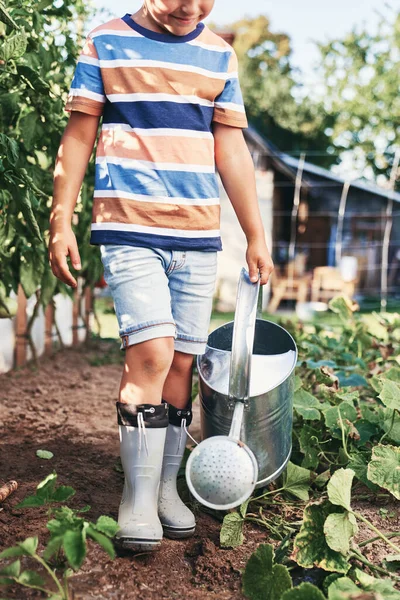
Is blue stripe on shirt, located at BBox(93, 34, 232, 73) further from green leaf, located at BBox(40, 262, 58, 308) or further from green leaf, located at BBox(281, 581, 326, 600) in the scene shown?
green leaf, located at BBox(40, 262, 58, 308)

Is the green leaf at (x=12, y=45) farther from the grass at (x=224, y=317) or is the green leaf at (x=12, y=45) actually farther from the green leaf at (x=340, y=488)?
the grass at (x=224, y=317)

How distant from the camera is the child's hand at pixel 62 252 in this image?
1.61 m

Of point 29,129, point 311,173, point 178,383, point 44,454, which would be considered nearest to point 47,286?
point 29,129

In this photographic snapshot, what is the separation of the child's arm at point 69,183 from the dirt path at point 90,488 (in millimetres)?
595

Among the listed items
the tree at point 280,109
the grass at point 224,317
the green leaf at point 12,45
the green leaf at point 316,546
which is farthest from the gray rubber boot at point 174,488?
the tree at point 280,109

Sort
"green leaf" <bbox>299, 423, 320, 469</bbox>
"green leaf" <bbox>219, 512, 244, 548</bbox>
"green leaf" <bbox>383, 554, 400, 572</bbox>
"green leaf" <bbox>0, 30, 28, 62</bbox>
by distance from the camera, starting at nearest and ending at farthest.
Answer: "green leaf" <bbox>383, 554, 400, 572</bbox> < "green leaf" <bbox>219, 512, 244, 548</bbox> < "green leaf" <bbox>0, 30, 28, 62</bbox> < "green leaf" <bbox>299, 423, 320, 469</bbox>

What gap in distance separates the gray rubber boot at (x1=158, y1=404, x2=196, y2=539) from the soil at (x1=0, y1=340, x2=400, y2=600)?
3cm

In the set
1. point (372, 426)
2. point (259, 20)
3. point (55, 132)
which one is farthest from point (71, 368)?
point (259, 20)

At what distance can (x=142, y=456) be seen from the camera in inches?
63.2

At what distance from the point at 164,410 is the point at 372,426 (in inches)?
33.4

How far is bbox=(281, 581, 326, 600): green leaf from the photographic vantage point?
47.6 inches

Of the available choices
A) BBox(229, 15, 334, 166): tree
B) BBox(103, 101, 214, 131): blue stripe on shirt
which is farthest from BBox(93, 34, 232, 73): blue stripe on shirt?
BBox(229, 15, 334, 166): tree

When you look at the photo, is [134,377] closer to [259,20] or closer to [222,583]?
[222,583]

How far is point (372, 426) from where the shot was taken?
7.21 feet
